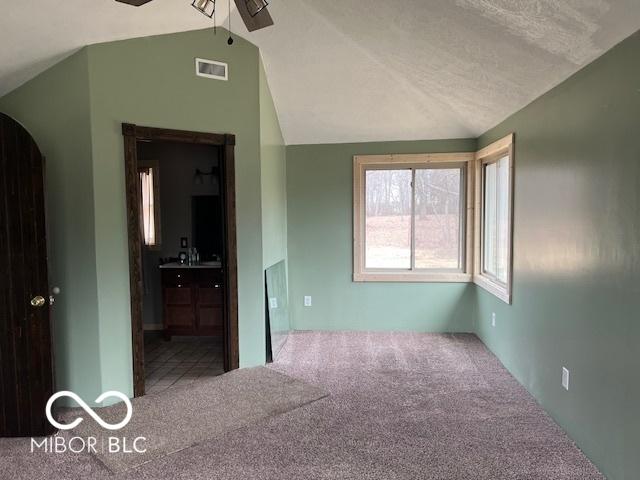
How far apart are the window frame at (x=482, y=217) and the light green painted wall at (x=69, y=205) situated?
10.6 ft

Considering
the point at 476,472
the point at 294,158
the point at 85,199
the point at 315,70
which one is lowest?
the point at 476,472

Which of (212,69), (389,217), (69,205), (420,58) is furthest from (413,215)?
(69,205)

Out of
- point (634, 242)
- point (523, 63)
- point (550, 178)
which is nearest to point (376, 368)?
point (550, 178)

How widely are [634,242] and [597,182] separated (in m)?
0.44

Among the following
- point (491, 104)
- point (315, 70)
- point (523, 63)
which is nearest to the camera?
point (523, 63)

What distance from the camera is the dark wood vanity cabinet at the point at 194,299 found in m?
4.45

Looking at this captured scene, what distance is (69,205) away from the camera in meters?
2.92

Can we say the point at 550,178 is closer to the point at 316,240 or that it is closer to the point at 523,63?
the point at 523,63

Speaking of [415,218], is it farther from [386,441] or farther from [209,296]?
[386,441]

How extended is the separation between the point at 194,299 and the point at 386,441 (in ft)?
8.94

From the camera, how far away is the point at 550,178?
2730 millimetres

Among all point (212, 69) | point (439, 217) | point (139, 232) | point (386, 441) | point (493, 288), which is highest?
point (212, 69)

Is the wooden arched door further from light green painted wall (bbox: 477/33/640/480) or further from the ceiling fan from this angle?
light green painted wall (bbox: 477/33/640/480)

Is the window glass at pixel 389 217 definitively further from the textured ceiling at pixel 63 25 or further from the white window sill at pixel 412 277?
the textured ceiling at pixel 63 25
